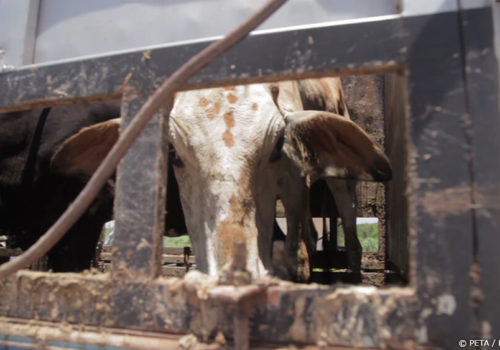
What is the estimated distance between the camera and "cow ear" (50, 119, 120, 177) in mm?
2488

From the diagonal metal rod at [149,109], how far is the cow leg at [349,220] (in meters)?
3.07

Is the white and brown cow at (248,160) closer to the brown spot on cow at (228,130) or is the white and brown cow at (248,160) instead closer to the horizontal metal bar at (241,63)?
the brown spot on cow at (228,130)

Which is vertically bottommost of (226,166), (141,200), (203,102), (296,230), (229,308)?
(229,308)

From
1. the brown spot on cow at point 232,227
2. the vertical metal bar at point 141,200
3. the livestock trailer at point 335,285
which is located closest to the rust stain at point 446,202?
the livestock trailer at point 335,285

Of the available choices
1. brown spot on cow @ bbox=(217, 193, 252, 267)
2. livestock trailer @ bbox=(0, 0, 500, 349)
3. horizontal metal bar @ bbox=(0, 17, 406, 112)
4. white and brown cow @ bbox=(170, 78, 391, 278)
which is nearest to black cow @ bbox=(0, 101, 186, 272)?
white and brown cow @ bbox=(170, 78, 391, 278)

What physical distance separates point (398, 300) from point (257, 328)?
0.39m

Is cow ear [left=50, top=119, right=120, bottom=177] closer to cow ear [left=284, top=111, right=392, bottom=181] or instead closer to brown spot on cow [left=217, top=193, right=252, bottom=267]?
brown spot on cow [left=217, top=193, right=252, bottom=267]

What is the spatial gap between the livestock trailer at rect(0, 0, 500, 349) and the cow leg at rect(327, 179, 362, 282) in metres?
2.64

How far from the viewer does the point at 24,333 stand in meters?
1.43

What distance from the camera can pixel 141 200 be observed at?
1.40 m

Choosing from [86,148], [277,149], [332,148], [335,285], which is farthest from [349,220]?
[335,285]

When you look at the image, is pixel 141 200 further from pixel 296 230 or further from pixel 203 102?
pixel 296 230

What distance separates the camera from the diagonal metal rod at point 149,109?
120cm

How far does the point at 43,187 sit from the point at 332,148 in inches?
93.5
